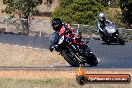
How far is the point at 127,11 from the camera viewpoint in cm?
4397

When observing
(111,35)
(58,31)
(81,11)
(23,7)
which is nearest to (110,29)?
(111,35)

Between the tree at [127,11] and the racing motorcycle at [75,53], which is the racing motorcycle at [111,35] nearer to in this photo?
the racing motorcycle at [75,53]

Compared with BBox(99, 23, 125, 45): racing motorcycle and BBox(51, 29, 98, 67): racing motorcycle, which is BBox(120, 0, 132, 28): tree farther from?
BBox(51, 29, 98, 67): racing motorcycle

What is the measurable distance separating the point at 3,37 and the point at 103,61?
14.3 metres

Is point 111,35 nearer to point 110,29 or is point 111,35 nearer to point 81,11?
point 110,29

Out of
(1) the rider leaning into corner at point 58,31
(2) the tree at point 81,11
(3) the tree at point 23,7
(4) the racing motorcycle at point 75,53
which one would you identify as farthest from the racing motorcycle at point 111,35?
(3) the tree at point 23,7

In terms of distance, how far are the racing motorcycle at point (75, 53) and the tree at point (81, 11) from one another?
2168 cm

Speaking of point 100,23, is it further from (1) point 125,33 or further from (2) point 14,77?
(2) point 14,77

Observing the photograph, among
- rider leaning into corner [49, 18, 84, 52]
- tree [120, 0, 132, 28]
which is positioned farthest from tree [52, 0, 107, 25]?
rider leaning into corner [49, 18, 84, 52]

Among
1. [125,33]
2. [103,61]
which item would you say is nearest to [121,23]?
[125,33]

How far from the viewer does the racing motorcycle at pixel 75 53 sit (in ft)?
64.5

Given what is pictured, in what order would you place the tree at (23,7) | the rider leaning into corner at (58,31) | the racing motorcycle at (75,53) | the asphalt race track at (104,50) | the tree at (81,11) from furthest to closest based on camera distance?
the tree at (23,7) < the tree at (81,11) < the asphalt race track at (104,50) < the racing motorcycle at (75,53) < the rider leaning into corner at (58,31)

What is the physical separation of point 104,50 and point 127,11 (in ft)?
57.2

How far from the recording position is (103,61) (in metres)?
22.7
